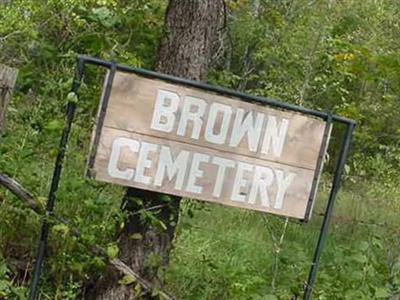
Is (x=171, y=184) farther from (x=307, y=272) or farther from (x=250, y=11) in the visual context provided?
(x=250, y=11)

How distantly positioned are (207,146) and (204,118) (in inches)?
5.0

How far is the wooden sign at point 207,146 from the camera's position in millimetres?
3326

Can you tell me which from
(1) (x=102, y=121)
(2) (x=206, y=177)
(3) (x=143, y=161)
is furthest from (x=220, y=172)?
(1) (x=102, y=121)

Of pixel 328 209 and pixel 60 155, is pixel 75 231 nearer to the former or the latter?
pixel 60 155

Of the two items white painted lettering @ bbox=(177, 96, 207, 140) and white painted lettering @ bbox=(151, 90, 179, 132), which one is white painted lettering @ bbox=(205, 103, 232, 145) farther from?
white painted lettering @ bbox=(151, 90, 179, 132)

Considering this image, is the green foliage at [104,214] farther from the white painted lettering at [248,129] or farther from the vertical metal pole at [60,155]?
the white painted lettering at [248,129]

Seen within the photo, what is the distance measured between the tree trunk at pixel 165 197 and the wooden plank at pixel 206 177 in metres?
0.42

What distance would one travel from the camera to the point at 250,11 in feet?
44.5

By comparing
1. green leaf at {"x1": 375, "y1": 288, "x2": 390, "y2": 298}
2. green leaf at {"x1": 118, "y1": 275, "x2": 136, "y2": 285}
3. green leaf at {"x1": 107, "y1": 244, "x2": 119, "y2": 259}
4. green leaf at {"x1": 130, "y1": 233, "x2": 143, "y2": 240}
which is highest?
green leaf at {"x1": 130, "y1": 233, "x2": 143, "y2": 240}

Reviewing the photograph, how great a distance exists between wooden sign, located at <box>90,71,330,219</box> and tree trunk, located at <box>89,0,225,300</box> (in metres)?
0.45

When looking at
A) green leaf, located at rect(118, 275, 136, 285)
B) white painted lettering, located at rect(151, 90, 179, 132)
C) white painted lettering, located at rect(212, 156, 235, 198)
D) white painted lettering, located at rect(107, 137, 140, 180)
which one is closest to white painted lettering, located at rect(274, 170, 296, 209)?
white painted lettering, located at rect(212, 156, 235, 198)

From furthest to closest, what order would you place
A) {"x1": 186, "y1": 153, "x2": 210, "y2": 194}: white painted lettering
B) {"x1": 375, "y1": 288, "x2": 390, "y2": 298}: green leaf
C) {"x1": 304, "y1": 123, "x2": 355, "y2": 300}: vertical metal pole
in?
1. {"x1": 375, "y1": 288, "x2": 390, "y2": 298}: green leaf
2. {"x1": 304, "y1": 123, "x2": 355, "y2": 300}: vertical metal pole
3. {"x1": 186, "y1": 153, "x2": 210, "y2": 194}: white painted lettering

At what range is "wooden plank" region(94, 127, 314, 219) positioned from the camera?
10.9 feet

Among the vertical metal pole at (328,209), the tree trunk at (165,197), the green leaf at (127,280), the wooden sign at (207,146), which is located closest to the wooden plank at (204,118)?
the wooden sign at (207,146)
